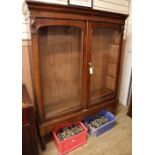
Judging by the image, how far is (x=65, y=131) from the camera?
1.67 meters

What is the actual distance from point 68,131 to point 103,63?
105 centimetres

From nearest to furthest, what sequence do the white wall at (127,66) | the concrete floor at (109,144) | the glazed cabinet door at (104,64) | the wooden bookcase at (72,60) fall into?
1. the wooden bookcase at (72,60)
2. the concrete floor at (109,144)
3. the glazed cabinet door at (104,64)
4. the white wall at (127,66)

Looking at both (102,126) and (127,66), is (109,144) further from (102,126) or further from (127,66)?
(127,66)

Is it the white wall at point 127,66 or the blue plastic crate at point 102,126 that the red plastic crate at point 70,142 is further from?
the white wall at point 127,66

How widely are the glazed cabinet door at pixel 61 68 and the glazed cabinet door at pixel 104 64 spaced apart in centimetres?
20

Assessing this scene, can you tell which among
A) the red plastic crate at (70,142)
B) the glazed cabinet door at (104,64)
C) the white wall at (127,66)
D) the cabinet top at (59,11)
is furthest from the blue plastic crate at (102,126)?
the cabinet top at (59,11)

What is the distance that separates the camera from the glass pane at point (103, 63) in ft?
5.70

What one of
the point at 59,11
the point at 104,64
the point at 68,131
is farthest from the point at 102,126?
the point at 59,11

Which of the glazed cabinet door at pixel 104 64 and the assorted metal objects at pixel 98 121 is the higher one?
the glazed cabinet door at pixel 104 64

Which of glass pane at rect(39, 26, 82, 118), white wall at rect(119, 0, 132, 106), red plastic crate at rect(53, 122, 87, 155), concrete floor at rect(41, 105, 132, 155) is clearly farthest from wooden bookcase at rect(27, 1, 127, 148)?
white wall at rect(119, 0, 132, 106)

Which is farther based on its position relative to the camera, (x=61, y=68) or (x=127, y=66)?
(x=127, y=66)

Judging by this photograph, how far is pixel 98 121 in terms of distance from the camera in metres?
1.90

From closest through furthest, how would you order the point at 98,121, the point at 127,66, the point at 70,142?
the point at 70,142
the point at 98,121
the point at 127,66
